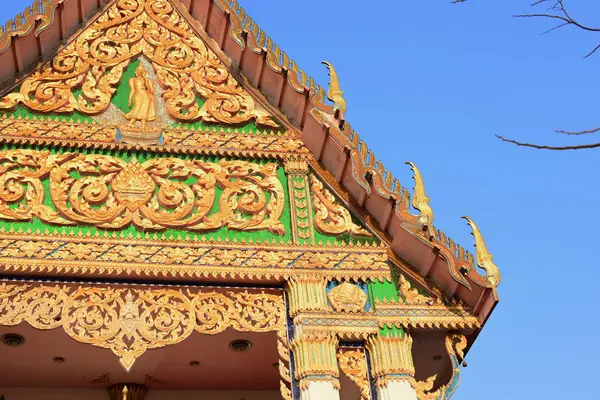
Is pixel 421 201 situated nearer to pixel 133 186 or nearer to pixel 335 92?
pixel 335 92

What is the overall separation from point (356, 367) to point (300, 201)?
200 cm

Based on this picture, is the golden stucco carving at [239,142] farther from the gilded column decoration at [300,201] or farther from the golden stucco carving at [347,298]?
the golden stucco carving at [347,298]

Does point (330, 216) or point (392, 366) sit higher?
point (330, 216)

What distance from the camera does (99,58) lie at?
35.7 ft

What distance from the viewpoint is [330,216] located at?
10.2m

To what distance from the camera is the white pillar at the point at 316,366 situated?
28.7 feet

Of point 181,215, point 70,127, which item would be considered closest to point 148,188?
point 181,215

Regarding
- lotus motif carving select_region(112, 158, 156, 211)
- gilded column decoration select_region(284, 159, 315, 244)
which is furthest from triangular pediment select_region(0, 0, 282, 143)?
gilded column decoration select_region(284, 159, 315, 244)

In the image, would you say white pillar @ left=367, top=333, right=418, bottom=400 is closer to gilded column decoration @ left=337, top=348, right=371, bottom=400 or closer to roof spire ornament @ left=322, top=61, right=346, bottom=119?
gilded column decoration @ left=337, top=348, right=371, bottom=400

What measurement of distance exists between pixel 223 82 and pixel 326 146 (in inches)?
59.2

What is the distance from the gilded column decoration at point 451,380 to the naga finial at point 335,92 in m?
2.76

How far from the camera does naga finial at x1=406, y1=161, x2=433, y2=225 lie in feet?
32.0

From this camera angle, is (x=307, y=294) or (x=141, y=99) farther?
(x=141, y=99)

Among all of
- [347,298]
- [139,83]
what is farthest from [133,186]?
[347,298]
